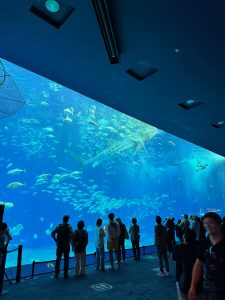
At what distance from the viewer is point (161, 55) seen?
3768 millimetres

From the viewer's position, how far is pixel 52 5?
2.99 metres

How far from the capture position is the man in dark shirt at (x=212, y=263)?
1715mm

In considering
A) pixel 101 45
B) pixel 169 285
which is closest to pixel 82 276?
pixel 169 285

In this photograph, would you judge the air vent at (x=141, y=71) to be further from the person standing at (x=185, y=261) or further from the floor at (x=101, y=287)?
the floor at (x=101, y=287)

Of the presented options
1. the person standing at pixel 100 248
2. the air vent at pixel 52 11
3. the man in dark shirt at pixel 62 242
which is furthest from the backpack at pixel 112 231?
the air vent at pixel 52 11

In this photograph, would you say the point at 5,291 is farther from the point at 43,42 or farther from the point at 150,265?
the point at 43,42

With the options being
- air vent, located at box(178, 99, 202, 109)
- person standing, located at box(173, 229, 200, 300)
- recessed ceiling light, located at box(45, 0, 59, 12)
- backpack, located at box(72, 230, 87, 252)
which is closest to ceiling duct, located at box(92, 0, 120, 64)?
recessed ceiling light, located at box(45, 0, 59, 12)

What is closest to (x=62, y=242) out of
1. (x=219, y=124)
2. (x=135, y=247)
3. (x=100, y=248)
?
(x=100, y=248)

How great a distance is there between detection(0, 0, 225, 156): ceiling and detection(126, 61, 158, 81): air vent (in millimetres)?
49

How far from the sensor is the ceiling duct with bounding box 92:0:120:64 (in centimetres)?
275

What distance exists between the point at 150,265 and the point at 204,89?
550 centimetres

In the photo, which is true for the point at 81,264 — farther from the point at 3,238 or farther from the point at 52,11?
the point at 52,11

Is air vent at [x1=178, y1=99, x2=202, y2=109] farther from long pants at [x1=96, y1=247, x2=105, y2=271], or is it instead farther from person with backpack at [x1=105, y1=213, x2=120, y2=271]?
long pants at [x1=96, y1=247, x2=105, y2=271]

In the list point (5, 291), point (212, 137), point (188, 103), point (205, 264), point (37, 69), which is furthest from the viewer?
point (212, 137)
